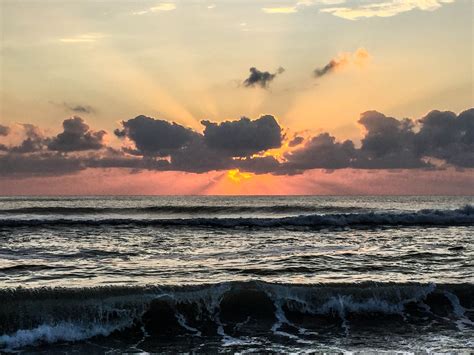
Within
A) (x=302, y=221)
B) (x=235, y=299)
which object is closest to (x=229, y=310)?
(x=235, y=299)

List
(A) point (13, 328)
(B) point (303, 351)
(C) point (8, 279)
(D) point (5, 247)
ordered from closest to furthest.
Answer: (B) point (303, 351)
(A) point (13, 328)
(C) point (8, 279)
(D) point (5, 247)

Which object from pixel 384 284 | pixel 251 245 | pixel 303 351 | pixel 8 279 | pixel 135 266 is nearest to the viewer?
pixel 303 351

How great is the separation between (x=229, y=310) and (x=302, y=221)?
29.3m

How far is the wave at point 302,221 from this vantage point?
133 ft

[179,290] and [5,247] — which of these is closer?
[179,290]

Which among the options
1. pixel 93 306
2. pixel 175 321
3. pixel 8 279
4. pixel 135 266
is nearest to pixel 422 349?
pixel 175 321

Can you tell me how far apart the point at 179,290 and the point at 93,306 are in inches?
91.3

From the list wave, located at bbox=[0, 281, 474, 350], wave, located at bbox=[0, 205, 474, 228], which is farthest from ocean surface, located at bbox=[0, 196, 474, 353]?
wave, located at bbox=[0, 205, 474, 228]

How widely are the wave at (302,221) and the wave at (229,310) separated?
82.2 feet

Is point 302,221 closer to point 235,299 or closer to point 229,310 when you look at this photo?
point 235,299

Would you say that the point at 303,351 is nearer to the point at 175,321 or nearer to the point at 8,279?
the point at 175,321

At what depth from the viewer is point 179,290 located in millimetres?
14680

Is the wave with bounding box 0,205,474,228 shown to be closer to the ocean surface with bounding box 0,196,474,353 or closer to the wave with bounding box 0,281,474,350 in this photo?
the ocean surface with bounding box 0,196,474,353

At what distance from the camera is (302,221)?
43250mm
